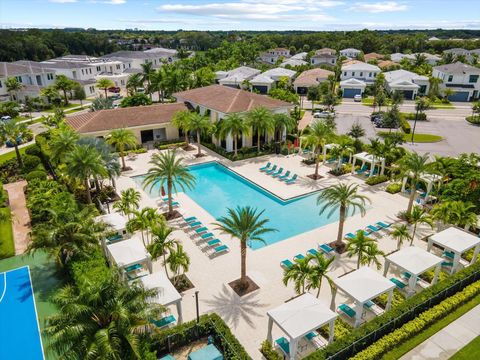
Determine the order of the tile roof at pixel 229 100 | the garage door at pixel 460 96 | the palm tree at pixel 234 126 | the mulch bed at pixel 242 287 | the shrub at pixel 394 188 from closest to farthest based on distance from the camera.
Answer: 1. the mulch bed at pixel 242 287
2. the shrub at pixel 394 188
3. the palm tree at pixel 234 126
4. the tile roof at pixel 229 100
5. the garage door at pixel 460 96

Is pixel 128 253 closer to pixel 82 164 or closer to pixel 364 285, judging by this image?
pixel 82 164

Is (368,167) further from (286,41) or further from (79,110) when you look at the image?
(286,41)

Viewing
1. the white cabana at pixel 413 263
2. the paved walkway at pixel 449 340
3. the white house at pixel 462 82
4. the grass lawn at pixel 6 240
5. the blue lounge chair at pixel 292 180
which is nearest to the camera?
the paved walkway at pixel 449 340

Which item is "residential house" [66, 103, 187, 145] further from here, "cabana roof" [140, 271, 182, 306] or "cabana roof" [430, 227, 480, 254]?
"cabana roof" [430, 227, 480, 254]

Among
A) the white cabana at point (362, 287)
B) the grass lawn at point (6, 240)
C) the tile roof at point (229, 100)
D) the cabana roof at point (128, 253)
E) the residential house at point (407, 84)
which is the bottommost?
the grass lawn at point (6, 240)

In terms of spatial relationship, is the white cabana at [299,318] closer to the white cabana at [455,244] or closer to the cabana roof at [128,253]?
the cabana roof at [128,253]

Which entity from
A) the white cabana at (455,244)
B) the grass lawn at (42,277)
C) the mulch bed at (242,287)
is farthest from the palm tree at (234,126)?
the white cabana at (455,244)
